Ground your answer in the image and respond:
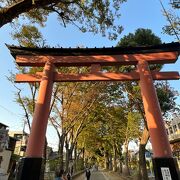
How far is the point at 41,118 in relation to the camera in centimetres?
728

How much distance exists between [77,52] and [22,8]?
2.72 metres

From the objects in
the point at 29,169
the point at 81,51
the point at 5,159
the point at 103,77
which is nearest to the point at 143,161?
the point at 103,77

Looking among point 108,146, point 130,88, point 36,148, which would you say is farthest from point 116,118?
point 36,148

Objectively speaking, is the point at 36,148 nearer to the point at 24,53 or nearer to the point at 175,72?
the point at 24,53

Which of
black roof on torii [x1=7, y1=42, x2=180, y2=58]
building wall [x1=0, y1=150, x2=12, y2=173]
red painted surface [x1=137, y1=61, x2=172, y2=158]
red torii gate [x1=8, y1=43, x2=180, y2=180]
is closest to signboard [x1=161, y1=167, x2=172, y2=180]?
red painted surface [x1=137, y1=61, x2=172, y2=158]

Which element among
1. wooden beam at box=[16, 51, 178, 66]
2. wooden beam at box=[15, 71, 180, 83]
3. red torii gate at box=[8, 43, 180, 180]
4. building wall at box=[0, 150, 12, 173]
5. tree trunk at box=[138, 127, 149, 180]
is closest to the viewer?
red torii gate at box=[8, 43, 180, 180]

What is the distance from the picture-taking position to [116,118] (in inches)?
1073

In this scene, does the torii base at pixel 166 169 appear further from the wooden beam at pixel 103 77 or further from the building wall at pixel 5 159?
the building wall at pixel 5 159

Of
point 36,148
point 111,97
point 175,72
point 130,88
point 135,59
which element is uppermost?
point 111,97

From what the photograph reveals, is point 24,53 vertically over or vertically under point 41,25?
under

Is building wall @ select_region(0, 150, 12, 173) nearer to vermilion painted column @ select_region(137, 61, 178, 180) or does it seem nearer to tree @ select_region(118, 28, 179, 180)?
tree @ select_region(118, 28, 179, 180)

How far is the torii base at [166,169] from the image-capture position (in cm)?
602

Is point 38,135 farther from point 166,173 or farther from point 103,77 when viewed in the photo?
point 166,173

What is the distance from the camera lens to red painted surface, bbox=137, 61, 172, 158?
653 centimetres
